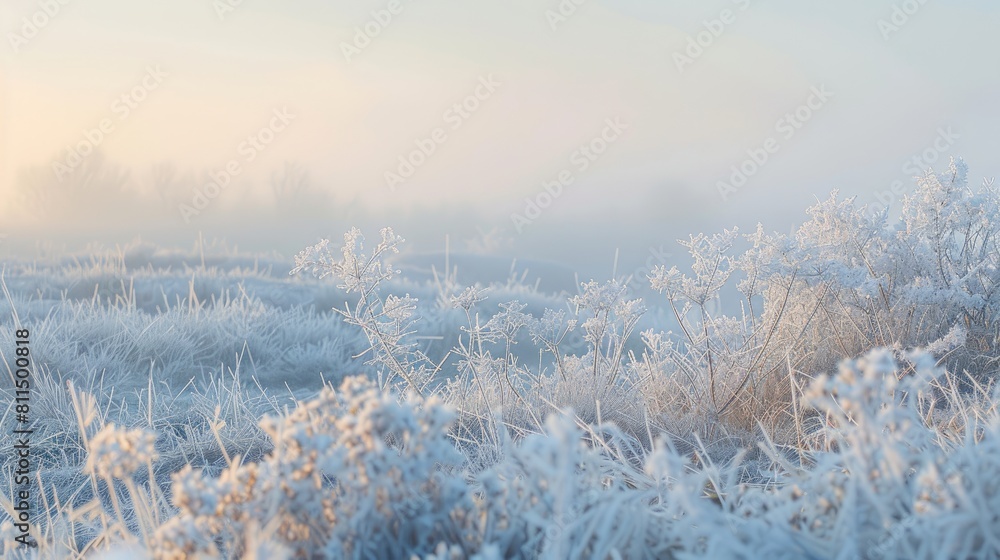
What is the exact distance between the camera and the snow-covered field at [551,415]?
44.2 inches

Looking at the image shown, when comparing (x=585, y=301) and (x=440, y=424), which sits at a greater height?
(x=440, y=424)

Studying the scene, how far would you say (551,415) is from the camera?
970 mm

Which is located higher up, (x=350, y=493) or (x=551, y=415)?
(x=551, y=415)

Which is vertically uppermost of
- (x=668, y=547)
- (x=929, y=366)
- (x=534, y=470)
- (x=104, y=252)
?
(x=929, y=366)

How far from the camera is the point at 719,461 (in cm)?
314

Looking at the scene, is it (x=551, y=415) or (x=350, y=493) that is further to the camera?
(x=350, y=493)

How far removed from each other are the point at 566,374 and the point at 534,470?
2.61 metres

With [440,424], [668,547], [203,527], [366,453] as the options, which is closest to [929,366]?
[668,547]

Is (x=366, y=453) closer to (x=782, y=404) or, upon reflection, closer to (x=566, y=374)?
(x=566, y=374)

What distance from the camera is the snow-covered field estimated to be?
112cm

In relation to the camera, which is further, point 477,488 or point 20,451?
point 20,451

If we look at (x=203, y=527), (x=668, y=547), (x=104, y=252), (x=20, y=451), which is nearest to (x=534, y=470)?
(x=668, y=547)

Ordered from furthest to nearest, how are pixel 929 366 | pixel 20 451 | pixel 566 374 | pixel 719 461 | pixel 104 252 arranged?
pixel 104 252 → pixel 566 374 → pixel 20 451 → pixel 719 461 → pixel 929 366

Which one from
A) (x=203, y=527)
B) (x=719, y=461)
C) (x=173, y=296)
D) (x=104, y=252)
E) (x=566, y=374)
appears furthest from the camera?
(x=104, y=252)
